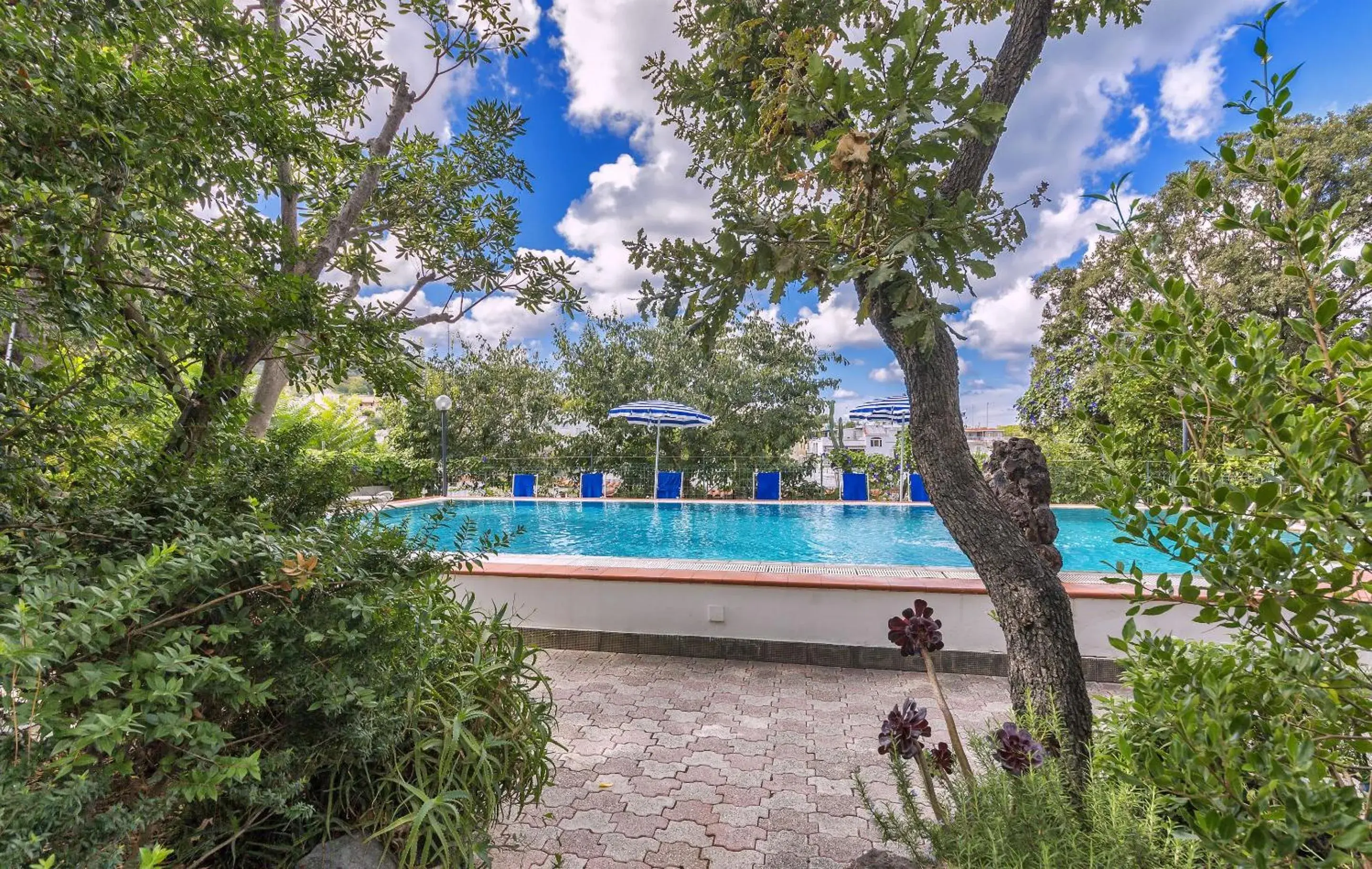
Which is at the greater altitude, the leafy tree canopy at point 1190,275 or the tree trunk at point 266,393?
the leafy tree canopy at point 1190,275

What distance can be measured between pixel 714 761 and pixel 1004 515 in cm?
194

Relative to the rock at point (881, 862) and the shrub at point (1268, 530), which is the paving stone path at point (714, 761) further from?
the shrub at point (1268, 530)

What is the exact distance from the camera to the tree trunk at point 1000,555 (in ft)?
6.92

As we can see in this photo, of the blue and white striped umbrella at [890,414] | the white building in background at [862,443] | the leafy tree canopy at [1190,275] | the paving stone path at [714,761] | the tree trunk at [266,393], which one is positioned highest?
the leafy tree canopy at [1190,275]

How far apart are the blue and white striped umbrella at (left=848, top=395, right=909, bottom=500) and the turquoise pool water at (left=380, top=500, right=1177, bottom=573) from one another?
88 centimetres

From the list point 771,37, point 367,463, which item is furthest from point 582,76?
point 367,463

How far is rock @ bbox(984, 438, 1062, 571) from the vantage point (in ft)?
10.9

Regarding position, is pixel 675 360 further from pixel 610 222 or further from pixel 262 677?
pixel 262 677

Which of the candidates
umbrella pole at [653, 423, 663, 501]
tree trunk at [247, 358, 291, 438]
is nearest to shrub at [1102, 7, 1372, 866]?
tree trunk at [247, 358, 291, 438]

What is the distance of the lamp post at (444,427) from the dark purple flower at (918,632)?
8.77 metres

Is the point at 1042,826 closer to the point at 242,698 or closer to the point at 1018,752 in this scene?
the point at 1018,752

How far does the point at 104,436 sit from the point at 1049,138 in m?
9.08

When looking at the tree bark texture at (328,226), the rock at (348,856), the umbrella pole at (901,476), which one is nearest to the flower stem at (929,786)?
the rock at (348,856)

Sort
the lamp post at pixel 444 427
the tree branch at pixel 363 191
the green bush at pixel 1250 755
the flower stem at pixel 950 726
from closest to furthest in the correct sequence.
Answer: the green bush at pixel 1250 755
the flower stem at pixel 950 726
the tree branch at pixel 363 191
the lamp post at pixel 444 427
